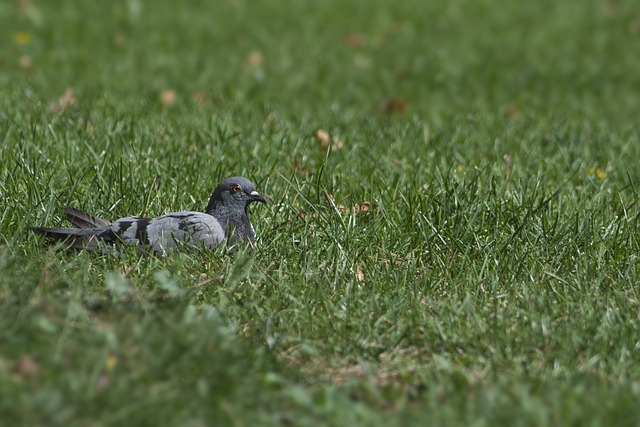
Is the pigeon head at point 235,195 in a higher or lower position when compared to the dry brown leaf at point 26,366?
lower

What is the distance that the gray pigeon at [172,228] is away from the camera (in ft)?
13.1

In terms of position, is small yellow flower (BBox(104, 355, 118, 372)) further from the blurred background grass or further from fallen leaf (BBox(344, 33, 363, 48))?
fallen leaf (BBox(344, 33, 363, 48))

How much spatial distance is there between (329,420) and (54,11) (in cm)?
787

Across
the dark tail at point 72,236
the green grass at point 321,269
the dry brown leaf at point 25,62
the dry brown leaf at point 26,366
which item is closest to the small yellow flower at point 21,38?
the dry brown leaf at point 25,62

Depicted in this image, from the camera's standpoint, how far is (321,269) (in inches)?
155

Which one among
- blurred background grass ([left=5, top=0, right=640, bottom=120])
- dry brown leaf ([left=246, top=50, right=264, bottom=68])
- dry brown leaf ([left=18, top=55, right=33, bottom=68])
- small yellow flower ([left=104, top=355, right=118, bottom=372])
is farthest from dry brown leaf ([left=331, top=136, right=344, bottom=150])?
dry brown leaf ([left=18, top=55, right=33, bottom=68])

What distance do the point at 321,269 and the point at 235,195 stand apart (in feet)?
1.84

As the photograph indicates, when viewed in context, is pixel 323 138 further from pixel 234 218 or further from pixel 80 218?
pixel 80 218

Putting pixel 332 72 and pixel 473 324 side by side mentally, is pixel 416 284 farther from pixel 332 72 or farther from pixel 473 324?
pixel 332 72

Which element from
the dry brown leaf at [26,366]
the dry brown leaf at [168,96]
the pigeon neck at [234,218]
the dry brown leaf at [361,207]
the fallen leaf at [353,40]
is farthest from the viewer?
the fallen leaf at [353,40]

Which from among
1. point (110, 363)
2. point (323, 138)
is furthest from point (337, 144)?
point (110, 363)

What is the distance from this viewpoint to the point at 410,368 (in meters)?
3.30

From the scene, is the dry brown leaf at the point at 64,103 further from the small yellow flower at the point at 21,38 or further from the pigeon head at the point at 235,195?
the small yellow flower at the point at 21,38

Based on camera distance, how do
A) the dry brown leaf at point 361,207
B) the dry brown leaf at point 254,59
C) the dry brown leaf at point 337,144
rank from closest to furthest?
1. the dry brown leaf at point 361,207
2. the dry brown leaf at point 337,144
3. the dry brown leaf at point 254,59
